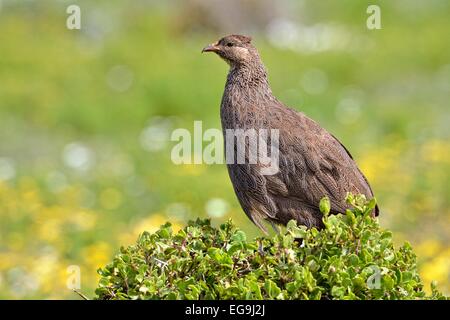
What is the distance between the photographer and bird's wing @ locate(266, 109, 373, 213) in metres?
Answer: 4.61

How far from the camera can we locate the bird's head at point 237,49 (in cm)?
495

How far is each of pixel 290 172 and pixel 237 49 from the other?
30.4 inches

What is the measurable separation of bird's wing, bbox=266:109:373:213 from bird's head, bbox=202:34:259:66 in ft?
1.38

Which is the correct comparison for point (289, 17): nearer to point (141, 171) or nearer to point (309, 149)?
point (141, 171)

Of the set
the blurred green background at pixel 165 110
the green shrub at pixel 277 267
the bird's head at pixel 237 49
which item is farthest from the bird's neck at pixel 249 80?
the blurred green background at pixel 165 110

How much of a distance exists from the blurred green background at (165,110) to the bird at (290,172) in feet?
8.36

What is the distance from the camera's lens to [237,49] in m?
4.96

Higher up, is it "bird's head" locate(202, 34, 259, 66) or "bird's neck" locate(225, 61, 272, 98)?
"bird's head" locate(202, 34, 259, 66)

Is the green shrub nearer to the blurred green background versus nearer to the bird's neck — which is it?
the bird's neck

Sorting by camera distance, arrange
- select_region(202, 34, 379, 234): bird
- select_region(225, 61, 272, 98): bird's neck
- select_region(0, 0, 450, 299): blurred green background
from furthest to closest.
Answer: select_region(0, 0, 450, 299): blurred green background, select_region(225, 61, 272, 98): bird's neck, select_region(202, 34, 379, 234): bird

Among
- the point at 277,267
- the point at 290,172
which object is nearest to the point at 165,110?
the point at 290,172

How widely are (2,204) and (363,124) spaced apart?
470cm

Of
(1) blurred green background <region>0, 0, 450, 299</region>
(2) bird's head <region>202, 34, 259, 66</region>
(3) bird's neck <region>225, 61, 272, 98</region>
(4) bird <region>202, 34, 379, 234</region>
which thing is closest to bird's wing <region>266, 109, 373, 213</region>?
(4) bird <region>202, 34, 379, 234</region>
